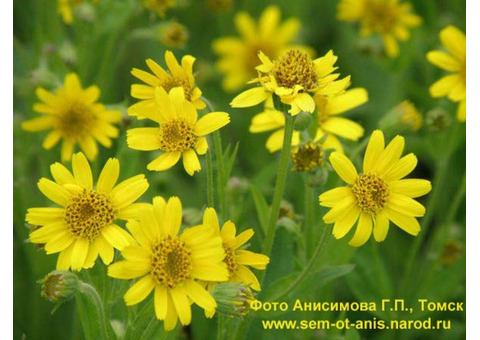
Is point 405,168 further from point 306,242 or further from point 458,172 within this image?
point 458,172

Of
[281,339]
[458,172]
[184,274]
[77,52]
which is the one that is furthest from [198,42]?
[184,274]

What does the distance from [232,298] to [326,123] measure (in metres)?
0.79

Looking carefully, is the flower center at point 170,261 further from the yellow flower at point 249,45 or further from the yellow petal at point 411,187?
the yellow flower at point 249,45

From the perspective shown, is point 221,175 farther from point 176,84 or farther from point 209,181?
point 176,84

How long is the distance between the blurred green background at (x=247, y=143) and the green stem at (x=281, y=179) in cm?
20

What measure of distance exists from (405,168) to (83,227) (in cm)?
76

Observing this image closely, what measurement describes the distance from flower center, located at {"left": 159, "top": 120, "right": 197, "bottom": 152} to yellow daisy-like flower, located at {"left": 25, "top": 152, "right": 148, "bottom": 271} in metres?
0.12

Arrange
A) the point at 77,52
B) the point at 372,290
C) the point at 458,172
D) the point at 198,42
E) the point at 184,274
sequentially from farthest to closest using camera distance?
the point at 198,42 < the point at 458,172 < the point at 77,52 < the point at 372,290 < the point at 184,274

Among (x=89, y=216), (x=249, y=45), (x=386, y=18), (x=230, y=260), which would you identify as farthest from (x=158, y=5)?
(x=230, y=260)

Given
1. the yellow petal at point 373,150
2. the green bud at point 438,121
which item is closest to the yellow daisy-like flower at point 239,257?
the yellow petal at point 373,150

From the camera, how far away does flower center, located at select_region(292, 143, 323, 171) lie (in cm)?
183

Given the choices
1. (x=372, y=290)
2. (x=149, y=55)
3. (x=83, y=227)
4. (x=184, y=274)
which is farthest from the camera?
(x=149, y=55)

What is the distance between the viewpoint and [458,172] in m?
2.91

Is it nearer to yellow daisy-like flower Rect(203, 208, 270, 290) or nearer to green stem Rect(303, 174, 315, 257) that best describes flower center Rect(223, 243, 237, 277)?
yellow daisy-like flower Rect(203, 208, 270, 290)
